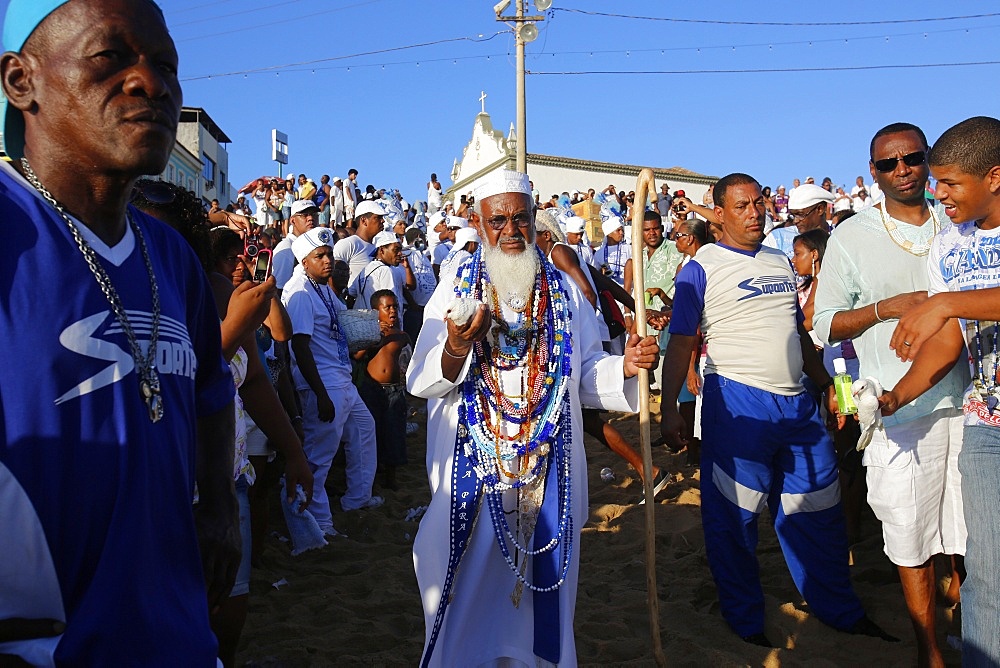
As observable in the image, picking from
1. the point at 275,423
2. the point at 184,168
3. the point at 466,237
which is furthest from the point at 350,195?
the point at 184,168

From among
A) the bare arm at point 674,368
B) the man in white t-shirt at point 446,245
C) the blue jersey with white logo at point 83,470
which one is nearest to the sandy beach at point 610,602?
the bare arm at point 674,368

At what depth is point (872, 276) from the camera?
14.0ft

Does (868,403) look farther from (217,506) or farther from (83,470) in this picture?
(83,470)

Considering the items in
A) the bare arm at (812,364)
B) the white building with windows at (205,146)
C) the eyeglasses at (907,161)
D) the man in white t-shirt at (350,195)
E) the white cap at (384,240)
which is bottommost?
the bare arm at (812,364)

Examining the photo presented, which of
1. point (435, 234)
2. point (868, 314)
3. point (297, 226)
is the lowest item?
point (868, 314)

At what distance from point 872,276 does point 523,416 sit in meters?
1.96

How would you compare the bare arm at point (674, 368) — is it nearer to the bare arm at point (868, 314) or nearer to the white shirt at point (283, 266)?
the bare arm at point (868, 314)

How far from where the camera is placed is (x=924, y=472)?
13.0 ft

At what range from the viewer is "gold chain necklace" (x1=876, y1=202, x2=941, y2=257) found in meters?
4.20

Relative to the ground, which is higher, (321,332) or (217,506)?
(321,332)

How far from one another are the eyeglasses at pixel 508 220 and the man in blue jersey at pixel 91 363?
233cm

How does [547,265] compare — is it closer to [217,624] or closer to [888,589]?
[217,624]

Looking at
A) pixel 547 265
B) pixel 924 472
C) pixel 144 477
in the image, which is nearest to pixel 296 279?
pixel 547 265

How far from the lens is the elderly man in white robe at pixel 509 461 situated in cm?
370
